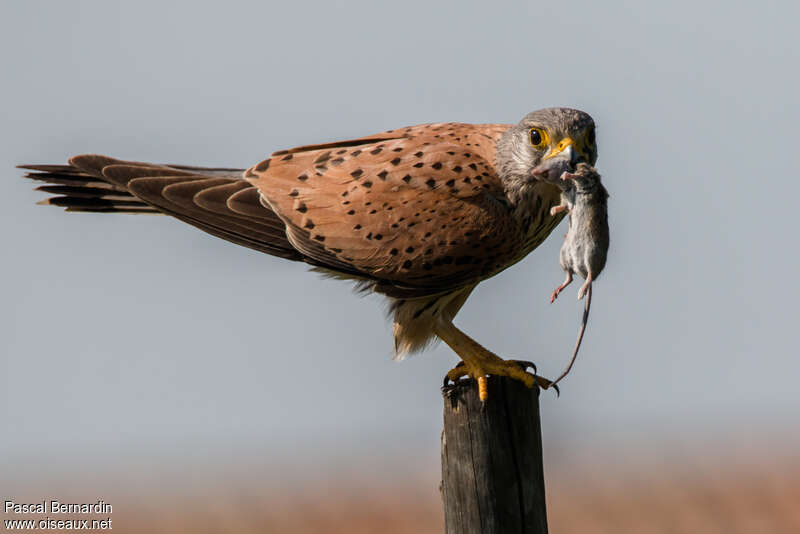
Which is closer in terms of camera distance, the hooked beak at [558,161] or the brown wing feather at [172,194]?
the hooked beak at [558,161]

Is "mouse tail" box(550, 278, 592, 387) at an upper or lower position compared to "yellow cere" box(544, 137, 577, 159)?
lower

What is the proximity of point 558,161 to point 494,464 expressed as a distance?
5.12 ft

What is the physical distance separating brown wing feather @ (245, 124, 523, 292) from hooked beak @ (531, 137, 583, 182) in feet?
0.98

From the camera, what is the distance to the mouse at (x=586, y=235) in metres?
5.54

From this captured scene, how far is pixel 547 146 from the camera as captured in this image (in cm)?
627

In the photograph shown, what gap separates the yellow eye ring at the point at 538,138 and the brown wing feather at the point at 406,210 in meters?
0.29

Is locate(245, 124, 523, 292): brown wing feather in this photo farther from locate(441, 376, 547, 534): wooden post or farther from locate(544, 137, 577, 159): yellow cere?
locate(441, 376, 547, 534): wooden post

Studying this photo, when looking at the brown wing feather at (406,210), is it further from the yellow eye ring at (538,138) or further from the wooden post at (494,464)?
the wooden post at (494,464)

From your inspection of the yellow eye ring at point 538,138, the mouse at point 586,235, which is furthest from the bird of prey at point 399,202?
the mouse at point 586,235

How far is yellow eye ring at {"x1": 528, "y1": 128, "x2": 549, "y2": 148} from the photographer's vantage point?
627cm

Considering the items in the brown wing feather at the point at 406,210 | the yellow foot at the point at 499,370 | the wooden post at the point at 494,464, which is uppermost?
the brown wing feather at the point at 406,210

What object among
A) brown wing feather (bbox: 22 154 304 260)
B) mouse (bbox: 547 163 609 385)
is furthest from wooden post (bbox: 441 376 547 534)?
brown wing feather (bbox: 22 154 304 260)

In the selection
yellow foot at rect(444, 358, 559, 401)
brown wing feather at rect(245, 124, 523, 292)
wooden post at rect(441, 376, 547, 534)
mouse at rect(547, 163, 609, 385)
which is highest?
brown wing feather at rect(245, 124, 523, 292)

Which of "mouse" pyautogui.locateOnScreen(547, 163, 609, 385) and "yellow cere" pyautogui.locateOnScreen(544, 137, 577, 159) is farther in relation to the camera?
"yellow cere" pyautogui.locateOnScreen(544, 137, 577, 159)
